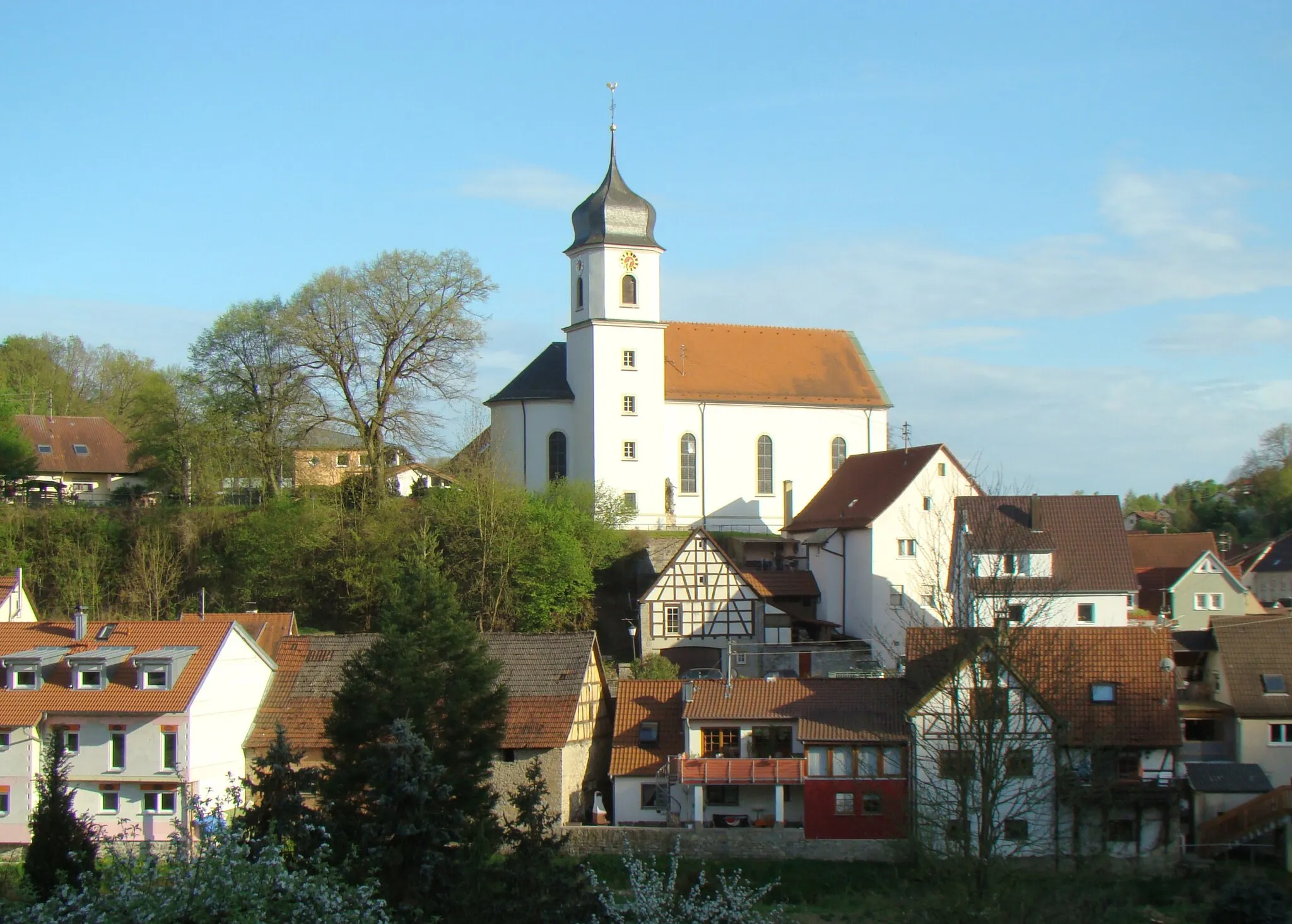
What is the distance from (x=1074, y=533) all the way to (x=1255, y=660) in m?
8.25

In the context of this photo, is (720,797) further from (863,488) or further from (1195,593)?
(1195,593)

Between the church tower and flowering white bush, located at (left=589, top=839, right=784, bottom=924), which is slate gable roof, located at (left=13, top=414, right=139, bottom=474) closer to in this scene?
the church tower

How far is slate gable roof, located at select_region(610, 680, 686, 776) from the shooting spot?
31312 mm

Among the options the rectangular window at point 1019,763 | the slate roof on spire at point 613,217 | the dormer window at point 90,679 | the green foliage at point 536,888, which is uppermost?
the slate roof on spire at point 613,217

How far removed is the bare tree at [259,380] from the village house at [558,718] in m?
13.8

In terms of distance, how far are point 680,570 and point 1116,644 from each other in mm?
13207

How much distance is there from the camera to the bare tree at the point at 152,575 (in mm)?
41500

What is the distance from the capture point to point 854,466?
1855 inches

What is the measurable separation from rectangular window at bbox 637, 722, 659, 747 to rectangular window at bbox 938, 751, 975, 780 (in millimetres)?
8465

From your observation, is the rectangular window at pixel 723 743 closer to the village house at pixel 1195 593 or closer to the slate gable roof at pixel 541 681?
the slate gable roof at pixel 541 681

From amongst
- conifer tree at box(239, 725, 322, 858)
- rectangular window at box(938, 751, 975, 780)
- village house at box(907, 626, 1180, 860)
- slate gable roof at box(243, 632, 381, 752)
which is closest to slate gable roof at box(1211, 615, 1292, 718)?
village house at box(907, 626, 1180, 860)

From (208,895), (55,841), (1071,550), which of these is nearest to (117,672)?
(55,841)

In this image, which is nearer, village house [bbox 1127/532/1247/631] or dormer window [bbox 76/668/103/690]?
dormer window [bbox 76/668/103/690]

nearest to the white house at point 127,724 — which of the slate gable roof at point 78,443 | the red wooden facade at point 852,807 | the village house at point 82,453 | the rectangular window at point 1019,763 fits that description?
the red wooden facade at point 852,807
